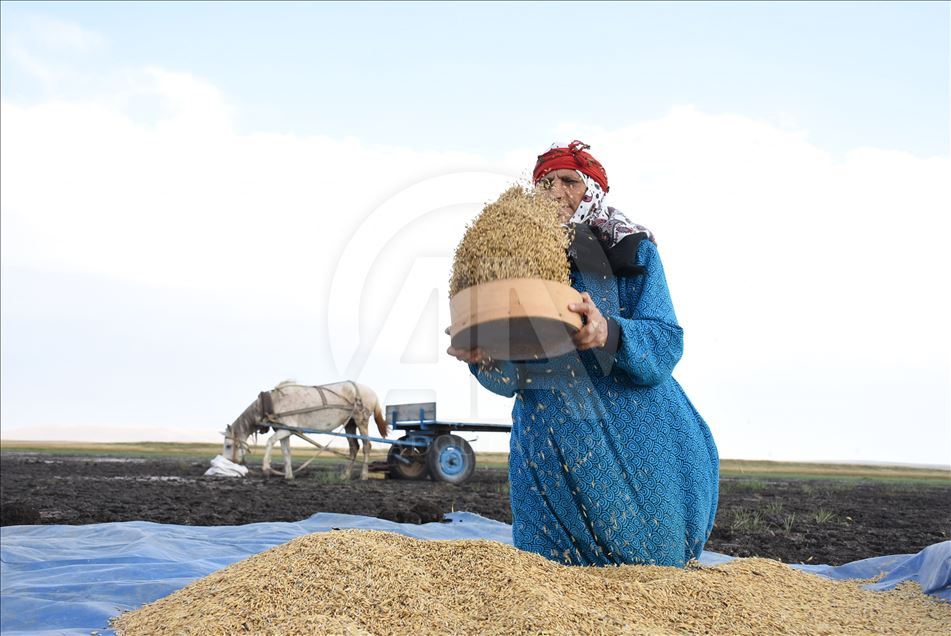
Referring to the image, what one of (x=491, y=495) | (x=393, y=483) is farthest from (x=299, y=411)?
(x=491, y=495)

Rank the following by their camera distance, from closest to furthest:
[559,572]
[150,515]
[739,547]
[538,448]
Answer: [559,572] → [538,448] → [739,547] → [150,515]

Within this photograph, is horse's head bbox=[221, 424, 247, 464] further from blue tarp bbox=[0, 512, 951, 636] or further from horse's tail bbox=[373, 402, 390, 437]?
blue tarp bbox=[0, 512, 951, 636]

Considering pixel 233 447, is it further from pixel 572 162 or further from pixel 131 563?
pixel 572 162

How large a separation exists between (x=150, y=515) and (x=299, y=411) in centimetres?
655

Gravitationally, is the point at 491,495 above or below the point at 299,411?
below

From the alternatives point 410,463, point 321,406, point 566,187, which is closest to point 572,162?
point 566,187

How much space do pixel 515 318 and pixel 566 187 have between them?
87cm

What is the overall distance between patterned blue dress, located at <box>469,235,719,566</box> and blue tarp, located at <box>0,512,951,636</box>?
170 centimetres

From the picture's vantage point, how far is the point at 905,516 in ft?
Result: 26.7

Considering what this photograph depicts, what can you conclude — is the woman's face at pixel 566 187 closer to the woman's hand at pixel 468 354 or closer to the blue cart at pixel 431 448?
the woman's hand at pixel 468 354

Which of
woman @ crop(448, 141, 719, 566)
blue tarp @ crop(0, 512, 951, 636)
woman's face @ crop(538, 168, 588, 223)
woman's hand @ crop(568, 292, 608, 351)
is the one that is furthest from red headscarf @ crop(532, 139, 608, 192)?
blue tarp @ crop(0, 512, 951, 636)

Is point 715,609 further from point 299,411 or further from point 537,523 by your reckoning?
point 299,411

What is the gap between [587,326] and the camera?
232 centimetres

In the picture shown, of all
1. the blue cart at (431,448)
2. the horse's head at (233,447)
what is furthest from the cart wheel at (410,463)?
the horse's head at (233,447)
